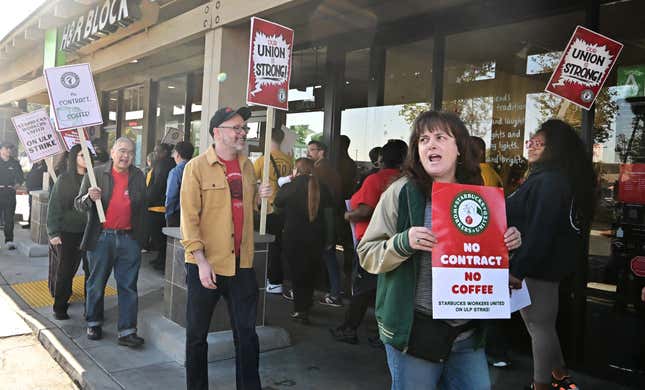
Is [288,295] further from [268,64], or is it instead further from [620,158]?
[620,158]

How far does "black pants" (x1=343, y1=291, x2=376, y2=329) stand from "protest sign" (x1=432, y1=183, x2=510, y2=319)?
2784mm

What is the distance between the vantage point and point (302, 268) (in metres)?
5.67

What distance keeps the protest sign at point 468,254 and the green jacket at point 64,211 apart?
457 cm

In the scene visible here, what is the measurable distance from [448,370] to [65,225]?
4624 millimetres

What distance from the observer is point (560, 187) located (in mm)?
3531

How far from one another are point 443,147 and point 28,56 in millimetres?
13934

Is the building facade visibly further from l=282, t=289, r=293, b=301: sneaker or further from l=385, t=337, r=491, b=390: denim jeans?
l=385, t=337, r=491, b=390: denim jeans

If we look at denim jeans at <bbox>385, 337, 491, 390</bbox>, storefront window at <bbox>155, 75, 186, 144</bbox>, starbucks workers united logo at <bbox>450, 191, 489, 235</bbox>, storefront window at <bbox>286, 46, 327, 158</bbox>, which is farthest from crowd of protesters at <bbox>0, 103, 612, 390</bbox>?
storefront window at <bbox>155, 75, 186, 144</bbox>

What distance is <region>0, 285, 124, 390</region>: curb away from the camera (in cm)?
411

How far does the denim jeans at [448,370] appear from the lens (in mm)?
2178

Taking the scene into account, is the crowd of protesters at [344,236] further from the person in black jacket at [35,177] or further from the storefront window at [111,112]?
the storefront window at [111,112]

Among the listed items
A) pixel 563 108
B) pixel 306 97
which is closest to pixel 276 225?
pixel 306 97

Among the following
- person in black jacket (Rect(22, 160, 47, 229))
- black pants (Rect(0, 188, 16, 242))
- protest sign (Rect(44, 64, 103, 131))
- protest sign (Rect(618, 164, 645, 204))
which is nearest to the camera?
protest sign (Rect(618, 164, 645, 204))

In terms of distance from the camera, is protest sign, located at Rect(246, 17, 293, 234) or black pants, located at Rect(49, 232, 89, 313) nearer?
protest sign, located at Rect(246, 17, 293, 234)
